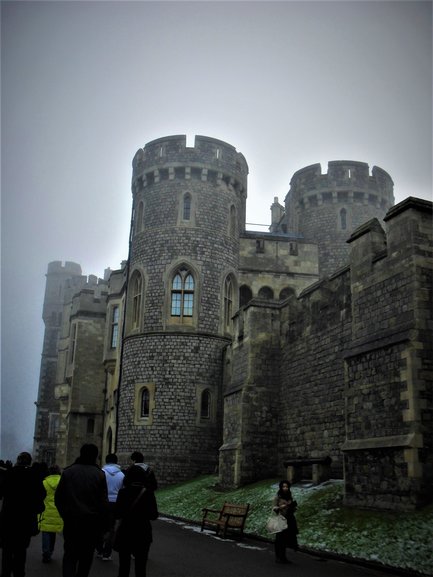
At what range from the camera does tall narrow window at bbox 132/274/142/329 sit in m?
26.1

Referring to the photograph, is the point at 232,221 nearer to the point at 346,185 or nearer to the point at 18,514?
the point at 346,185

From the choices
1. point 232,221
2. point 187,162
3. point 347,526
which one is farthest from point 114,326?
point 347,526

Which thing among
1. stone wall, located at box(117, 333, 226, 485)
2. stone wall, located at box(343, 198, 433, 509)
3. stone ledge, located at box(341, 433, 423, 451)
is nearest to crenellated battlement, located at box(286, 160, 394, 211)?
stone wall, located at box(117, 333, 226, 485)

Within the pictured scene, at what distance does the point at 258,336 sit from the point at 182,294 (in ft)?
19.7

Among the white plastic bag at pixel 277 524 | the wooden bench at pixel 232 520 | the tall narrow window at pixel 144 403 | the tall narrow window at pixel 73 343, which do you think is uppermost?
the tall narrow window at pixel 73 343

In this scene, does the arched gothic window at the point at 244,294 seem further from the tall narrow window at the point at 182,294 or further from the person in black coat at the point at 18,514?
the person in black coat at the point at 18,514

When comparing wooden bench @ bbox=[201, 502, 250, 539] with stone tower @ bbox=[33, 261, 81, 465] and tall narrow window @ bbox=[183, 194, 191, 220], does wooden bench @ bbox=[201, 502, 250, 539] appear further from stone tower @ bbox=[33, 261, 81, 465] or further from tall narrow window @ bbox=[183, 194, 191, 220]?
stone tower @ bbox=[33, 261, 81, 465]

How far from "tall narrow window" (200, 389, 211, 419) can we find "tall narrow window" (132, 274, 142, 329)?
13.4ft

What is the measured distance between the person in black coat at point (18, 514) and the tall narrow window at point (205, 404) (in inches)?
679

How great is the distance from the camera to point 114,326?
32.1 meters

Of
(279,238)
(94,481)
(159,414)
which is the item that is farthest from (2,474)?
(279,238)

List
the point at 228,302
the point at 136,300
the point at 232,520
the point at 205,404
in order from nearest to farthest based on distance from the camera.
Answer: the point at 232,520 → the point at 205,404 → the point at 136,300 → the point at 228,302

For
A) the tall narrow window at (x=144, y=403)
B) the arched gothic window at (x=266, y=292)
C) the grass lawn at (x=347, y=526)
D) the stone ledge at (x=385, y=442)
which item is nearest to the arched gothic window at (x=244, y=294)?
the arched gothic window at (x=266, y=292)

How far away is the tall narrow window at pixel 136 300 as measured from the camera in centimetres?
2608
